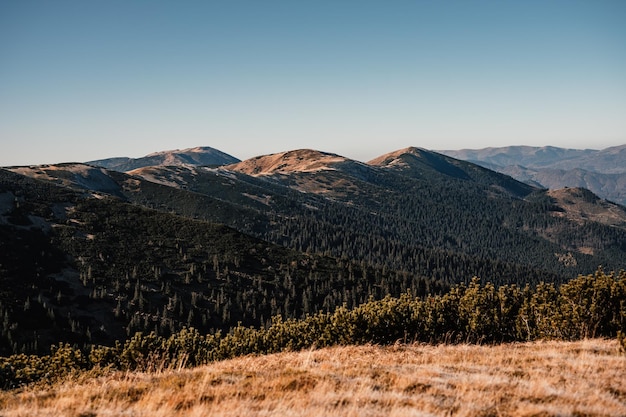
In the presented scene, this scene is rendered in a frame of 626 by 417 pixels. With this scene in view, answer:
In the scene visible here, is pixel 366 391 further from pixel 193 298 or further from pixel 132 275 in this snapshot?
pixel 132 275

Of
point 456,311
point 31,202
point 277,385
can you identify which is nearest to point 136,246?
point 31,202

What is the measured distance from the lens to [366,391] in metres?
11.3

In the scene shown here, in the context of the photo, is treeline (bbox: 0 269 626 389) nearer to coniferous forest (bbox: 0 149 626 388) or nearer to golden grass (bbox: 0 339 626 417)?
coniferous forest (bbox: 0 149 626 388)

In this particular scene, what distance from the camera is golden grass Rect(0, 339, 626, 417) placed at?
9.94 metres

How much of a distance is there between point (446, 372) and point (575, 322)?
1561cm

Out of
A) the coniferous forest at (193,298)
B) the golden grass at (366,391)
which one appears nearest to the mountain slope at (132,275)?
the coniferous forest at (193,298)

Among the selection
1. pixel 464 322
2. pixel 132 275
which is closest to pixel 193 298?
pixel 132 275

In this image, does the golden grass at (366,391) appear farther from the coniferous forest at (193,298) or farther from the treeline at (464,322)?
the treeline at (464,322)

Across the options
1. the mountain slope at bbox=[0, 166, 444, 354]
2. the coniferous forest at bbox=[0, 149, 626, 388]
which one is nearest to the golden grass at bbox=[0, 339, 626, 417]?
the coniferous forest at bbox=[0, 149, 626, 388]

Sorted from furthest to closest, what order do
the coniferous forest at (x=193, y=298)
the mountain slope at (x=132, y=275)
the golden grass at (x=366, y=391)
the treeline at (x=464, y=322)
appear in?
the mountain slope at (x=132, y=275)
the coniferous forest at (x=193, y=298)
the treeline at (x=464, y=322)
the golden grass at (x=366, y=391)

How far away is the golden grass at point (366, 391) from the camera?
9.94 meters

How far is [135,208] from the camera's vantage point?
168m

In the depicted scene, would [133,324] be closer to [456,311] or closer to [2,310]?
[2,310]

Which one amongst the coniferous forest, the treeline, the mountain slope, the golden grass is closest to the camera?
the golden grass
